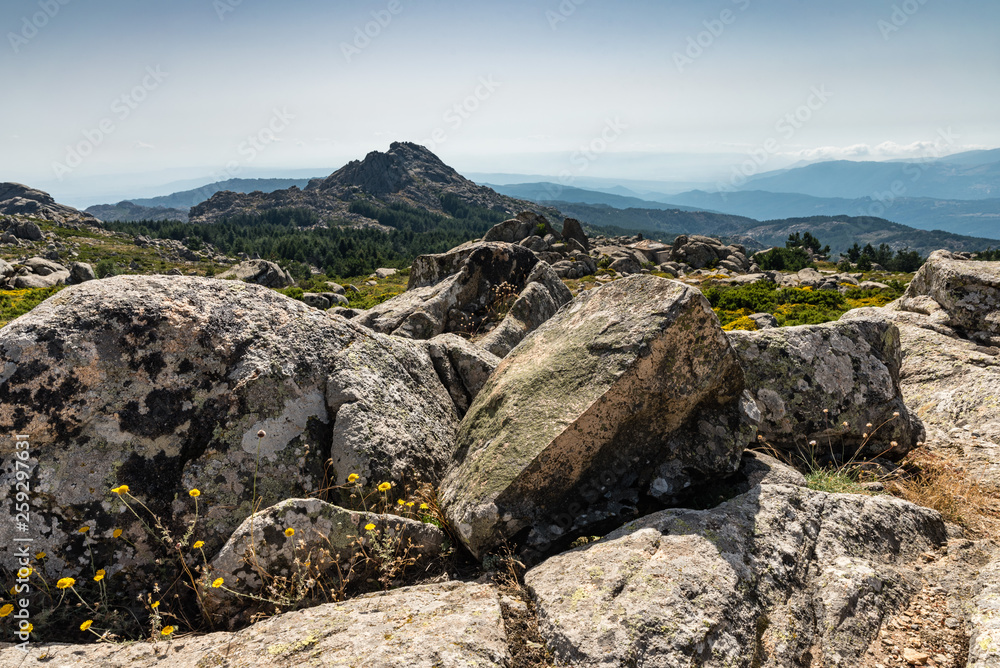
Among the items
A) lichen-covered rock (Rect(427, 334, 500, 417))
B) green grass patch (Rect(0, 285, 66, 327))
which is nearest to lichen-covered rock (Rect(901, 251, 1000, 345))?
lichen-covered rock (Rect(427, 334, 500, 417))

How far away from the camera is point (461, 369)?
28.5ft

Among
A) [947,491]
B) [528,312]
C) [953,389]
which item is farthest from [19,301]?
[953,389]

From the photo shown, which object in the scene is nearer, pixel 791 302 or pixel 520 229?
pixel 791 302

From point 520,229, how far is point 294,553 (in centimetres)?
8244

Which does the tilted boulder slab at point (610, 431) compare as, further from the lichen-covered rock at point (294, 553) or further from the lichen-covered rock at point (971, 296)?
the lichen-covered rock at point (971, 296)

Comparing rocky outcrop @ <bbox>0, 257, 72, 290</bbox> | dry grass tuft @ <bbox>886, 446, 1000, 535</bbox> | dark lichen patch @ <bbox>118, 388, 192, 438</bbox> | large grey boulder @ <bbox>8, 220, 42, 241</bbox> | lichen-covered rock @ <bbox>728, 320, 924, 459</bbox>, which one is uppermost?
large grey boulder @ <bbox>8, 220, 42, 241</bbox>

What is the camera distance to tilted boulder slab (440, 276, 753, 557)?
5.36 meters

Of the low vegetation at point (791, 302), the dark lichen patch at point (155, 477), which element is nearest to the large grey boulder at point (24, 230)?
the low vegetation at point (791, 302)

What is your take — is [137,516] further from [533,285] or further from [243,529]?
[533,285]

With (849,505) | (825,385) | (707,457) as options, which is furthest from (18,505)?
(825,385)

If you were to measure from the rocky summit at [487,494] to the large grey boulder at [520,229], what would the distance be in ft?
239

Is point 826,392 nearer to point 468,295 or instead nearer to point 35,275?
point 468,295

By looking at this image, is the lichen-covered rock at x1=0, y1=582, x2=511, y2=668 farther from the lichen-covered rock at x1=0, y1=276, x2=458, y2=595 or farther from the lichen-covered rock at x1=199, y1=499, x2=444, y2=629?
the lichen-covered rock at x1=0, y1=276, x2=458, y2=595

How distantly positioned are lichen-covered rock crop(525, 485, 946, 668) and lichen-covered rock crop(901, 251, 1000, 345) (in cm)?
787
